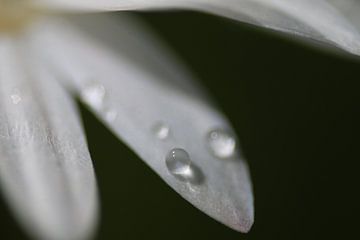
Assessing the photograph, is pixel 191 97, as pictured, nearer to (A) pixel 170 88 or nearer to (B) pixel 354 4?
(A) pixel 170 88

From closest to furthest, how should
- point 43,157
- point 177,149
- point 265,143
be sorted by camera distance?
point 43,157 → point 177,149 → point 265,143

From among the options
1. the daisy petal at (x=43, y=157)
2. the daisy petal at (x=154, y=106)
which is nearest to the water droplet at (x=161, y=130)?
the daisy petal at (x=154, y=106)

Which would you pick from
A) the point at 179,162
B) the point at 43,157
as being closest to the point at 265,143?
the point at 179,162

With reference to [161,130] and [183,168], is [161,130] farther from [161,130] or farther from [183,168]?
[183,168]

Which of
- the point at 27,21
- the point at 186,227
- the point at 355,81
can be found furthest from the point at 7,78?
the point at 355,81

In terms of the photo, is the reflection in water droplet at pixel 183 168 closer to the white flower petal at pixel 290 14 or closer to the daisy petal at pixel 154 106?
the daisy petal at pixel 154 106
